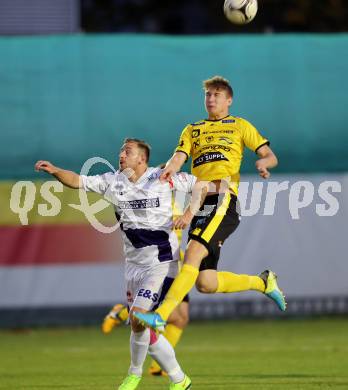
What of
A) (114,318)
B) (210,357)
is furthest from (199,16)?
(114,318)

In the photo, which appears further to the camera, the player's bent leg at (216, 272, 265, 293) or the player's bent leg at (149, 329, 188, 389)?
the player's bent leg at (216, 272, 265, 293)

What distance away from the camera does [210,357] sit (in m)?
12.1

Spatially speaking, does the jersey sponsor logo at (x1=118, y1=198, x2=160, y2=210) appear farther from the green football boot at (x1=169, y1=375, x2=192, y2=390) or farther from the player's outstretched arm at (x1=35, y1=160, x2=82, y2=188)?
the green football boot at (x1=169, y1=375, x2=192, y2=390)

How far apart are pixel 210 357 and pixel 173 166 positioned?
3577mm

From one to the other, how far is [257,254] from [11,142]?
10.9 feet

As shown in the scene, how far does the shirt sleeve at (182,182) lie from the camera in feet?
30.8

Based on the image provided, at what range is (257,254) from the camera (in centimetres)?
1433

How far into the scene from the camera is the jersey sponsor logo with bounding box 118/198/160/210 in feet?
30.1

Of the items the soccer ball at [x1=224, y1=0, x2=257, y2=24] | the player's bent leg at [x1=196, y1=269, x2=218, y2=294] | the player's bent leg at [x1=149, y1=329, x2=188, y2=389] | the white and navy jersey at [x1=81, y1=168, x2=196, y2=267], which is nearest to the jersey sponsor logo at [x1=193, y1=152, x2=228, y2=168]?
the white and navy jersey at [x1=81, y1=168, x2=196, y2=267]

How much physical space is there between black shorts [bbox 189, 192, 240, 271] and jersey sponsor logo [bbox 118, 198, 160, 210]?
0.44 meters

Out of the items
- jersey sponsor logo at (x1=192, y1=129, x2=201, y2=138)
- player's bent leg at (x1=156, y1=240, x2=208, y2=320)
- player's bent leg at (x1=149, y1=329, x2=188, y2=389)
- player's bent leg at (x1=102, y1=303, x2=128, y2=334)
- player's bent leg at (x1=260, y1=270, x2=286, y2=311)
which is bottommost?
player's bent leg at (x1=102, y1=303, x2=128, y2=334)

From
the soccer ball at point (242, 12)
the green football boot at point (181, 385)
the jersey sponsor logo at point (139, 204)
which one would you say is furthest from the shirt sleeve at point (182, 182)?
the soccer ball at point (242, 12)

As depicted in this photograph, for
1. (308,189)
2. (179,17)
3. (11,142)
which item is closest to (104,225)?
(11,142)

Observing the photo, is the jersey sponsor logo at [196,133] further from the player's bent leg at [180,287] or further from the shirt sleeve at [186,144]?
the player's bent leg at [180,287]
